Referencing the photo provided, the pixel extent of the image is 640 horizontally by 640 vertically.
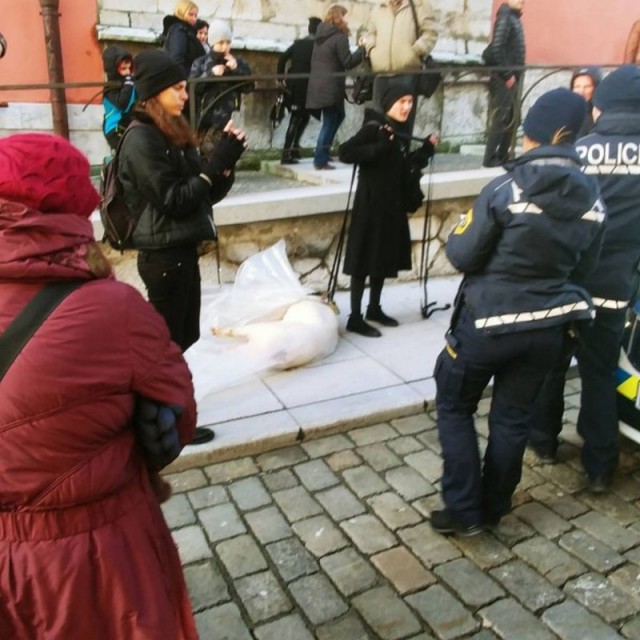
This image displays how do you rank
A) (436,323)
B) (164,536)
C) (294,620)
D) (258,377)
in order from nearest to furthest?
1. (164,536)
2. (294,620)
3. (258,377)
4. (436,323)

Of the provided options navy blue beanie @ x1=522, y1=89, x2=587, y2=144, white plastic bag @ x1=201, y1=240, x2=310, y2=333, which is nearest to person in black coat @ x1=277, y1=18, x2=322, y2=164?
white plastic bag @ x1=201, y1=240, x2=310, y2=333

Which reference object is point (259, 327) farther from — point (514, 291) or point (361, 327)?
point (514, 291)

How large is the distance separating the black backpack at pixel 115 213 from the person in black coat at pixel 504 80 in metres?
4.39

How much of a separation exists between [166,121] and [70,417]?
1.90 meters

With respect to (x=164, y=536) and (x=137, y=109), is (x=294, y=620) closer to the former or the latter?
(x=164, y=536)

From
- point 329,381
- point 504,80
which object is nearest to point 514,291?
point 329,381

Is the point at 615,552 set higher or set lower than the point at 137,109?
lower

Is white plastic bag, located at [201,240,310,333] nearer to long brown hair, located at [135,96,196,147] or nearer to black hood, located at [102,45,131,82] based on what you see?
long brown hair, located at [135,96,196,147]

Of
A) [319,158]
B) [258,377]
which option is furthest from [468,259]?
[319,158]

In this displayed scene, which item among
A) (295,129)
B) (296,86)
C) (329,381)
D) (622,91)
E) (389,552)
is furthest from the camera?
(295,129)

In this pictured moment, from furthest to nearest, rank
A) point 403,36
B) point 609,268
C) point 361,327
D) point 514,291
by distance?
1. point 403,36
2. point 361,327
3. point 609,268
4. point 514,291

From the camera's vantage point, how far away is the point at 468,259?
9.05 feet

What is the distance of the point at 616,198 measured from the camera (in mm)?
3195

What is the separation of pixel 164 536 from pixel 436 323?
402cm
